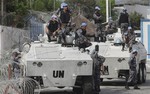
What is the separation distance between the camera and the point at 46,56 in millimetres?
13859

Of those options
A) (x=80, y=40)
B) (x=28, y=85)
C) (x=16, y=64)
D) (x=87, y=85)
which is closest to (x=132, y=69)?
(x=80, y=40)

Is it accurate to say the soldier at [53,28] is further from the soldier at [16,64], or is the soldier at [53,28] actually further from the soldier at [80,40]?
the soldier at [16,64]

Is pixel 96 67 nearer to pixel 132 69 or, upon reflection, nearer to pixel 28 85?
pixel 132 69

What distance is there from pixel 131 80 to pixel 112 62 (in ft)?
3.17

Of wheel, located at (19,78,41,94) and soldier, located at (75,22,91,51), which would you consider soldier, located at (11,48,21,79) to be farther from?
soldier, located at (75,22,91,51)

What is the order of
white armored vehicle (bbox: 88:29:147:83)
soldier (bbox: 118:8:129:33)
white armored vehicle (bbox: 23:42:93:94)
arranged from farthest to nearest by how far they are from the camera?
1. soldier (bbox: 118:8:129:33)
2. white armored vehicle (bbox: 88:29:147:83)
3. white armored vehicle (bbox: 23:42:93:94)

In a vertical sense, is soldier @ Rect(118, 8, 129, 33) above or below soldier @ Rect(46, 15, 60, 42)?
above

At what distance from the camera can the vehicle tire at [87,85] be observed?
13.8 metres

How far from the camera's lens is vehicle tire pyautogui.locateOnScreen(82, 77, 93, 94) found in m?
13.8

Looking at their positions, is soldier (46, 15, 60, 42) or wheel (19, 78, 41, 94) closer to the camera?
wheel (19, 78, 41, 94)

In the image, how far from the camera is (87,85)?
544 inches

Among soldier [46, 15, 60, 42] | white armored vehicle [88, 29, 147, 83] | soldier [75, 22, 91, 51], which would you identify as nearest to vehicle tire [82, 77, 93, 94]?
soldier [75, 22, 91, 51]

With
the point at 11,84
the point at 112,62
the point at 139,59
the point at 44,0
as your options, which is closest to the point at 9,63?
the point at 11,84

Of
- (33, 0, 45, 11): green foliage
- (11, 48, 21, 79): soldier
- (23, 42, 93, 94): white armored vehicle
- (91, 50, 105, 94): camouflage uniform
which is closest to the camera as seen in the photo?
(23, 42, 93, 94): white armored vehicle
